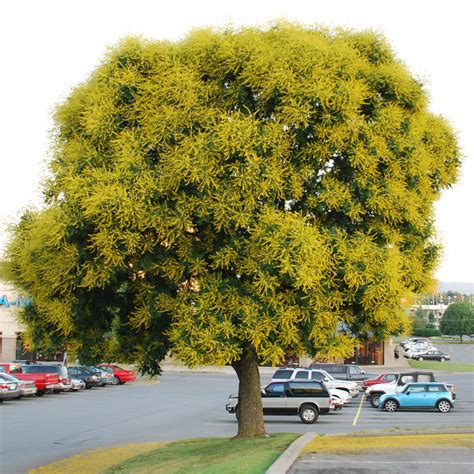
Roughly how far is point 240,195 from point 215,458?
5.39m

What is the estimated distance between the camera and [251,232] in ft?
42.8

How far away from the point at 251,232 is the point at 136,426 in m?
15.5

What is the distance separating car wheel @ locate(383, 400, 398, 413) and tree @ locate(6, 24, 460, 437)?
17.5 metres

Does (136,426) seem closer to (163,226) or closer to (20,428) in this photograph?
(20,428)

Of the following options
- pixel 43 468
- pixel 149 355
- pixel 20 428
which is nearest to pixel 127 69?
pixel 149 355

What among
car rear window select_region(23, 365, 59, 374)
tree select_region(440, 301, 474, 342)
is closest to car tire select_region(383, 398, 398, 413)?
car rear window select_region(23, 365, 59, 374)

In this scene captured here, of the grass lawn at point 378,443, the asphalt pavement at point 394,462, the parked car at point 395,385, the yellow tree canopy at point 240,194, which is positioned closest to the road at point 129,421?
the parked car at point 395,385

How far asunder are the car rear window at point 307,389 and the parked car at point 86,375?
2350cm

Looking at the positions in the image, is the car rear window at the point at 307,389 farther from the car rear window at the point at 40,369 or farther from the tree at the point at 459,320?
the tree at the point at 459,320

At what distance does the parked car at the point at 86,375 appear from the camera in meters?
47.6

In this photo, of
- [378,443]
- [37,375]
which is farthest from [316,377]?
[378,443]

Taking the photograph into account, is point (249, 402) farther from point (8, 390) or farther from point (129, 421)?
point (8, 390)

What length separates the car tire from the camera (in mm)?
31578

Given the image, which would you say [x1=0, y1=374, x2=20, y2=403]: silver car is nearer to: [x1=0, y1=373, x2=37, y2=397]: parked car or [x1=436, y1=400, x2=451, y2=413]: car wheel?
[x1=0, y1=373, x2=37, y2=397]: parked car
